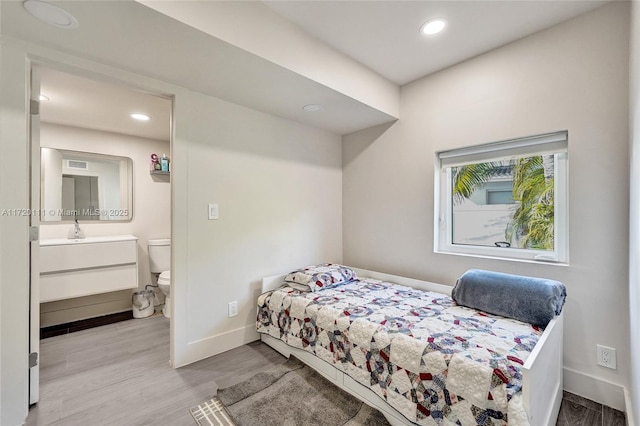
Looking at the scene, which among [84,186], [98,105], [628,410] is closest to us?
[628,410]

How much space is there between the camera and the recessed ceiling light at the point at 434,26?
1.80 meters

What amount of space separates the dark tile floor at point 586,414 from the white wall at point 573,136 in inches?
2.5

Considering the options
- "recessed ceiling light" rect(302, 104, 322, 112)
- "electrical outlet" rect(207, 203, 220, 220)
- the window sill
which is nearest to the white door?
"electrical outlet" rect(207, 203, 220, 220)

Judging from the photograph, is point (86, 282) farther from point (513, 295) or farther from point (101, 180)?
point (513, 295)

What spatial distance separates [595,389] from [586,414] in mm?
204

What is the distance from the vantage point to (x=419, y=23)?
5.97 feet

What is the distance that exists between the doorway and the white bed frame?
7.48ft

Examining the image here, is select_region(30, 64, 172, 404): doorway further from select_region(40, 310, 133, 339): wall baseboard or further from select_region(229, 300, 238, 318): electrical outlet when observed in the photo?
select_region(229, 300, 238, 318): electrical outlet

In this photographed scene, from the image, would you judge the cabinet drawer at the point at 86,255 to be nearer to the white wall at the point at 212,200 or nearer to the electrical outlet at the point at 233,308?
the white wall at the point at 212,200

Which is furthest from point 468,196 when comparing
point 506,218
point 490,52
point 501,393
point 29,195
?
point 29,195

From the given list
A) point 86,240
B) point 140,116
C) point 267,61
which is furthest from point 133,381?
point 140,116

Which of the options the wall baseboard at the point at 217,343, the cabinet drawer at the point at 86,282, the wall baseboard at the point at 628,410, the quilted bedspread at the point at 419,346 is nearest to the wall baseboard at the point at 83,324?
the cabinet drawer at the point at 86,282

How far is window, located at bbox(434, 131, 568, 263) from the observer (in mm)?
1890

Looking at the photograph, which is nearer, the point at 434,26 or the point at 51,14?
the point at 51,14
